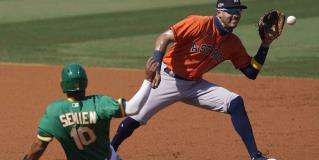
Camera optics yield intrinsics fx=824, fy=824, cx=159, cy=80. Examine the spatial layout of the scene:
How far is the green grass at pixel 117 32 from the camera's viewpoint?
15273 mm

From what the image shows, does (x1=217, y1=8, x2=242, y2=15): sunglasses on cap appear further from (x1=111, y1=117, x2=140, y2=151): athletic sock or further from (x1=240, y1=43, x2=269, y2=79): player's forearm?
(x1=111, y1=117, x2=140, y2=151): athletic sock

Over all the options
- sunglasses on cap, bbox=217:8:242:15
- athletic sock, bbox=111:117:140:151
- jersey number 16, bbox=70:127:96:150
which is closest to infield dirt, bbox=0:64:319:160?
athletic sock, bbox=111:117:140:151

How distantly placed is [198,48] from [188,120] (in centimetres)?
268

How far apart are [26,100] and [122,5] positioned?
11609mm

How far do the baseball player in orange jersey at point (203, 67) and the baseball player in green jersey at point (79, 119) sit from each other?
2172 millimetres

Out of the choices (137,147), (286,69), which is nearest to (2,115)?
(137,147)

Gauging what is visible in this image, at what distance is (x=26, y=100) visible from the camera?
466 inches

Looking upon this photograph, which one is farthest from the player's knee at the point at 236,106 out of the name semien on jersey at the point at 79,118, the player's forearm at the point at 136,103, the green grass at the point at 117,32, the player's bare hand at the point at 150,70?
the green grass at the point at 117,32

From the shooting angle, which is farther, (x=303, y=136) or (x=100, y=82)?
(x=100, y=82)

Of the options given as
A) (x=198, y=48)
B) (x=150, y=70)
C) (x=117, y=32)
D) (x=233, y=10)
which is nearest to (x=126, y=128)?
(x=198, y=48)

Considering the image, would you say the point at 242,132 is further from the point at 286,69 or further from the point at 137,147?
the point at 286,69

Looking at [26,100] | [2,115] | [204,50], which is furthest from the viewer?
[26,100]

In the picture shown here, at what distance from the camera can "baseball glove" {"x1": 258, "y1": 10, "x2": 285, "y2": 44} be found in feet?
27.5

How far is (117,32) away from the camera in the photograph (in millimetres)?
18656
